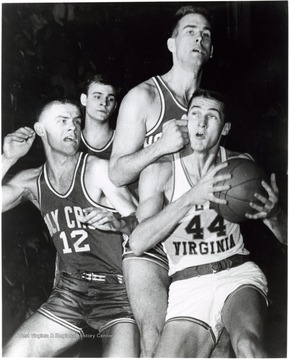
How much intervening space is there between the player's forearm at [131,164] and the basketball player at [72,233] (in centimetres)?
4

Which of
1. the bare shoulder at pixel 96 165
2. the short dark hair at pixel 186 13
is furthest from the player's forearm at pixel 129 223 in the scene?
the short dark hair at pixel 186 13

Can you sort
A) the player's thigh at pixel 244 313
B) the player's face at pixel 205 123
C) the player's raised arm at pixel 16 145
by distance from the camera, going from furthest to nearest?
the player's raised arm at pixel 16 145 < the player's face at pixel 205 123 < the player's thigh at pixel 244 313

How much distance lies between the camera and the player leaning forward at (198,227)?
2398 millimetres

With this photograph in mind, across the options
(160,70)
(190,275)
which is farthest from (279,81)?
(190,275)

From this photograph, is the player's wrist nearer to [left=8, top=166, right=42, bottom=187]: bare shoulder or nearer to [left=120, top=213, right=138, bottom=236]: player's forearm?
[left=8, top=166, right=42, bottom=187]: bare shoulder

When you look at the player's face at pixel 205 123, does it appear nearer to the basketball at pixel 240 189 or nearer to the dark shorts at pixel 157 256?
the basketball at pixel 240 189

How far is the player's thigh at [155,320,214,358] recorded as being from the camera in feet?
7.66

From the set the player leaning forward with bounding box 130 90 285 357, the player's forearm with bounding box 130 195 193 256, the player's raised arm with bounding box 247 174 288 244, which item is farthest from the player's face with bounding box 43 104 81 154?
the player's raised arm with bounding box 247 174 288 244

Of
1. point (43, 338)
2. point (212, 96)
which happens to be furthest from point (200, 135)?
point (43, 338)

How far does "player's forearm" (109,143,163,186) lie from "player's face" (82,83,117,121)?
192 mm

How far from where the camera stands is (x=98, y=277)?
2479mm

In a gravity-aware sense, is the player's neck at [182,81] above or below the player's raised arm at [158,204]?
above

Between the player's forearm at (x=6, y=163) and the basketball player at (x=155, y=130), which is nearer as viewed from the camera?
the basketball player at (x=155, y=130)

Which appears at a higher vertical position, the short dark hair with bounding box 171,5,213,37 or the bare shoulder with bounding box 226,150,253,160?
the short dark hair with bounding box 171,5,213,37
